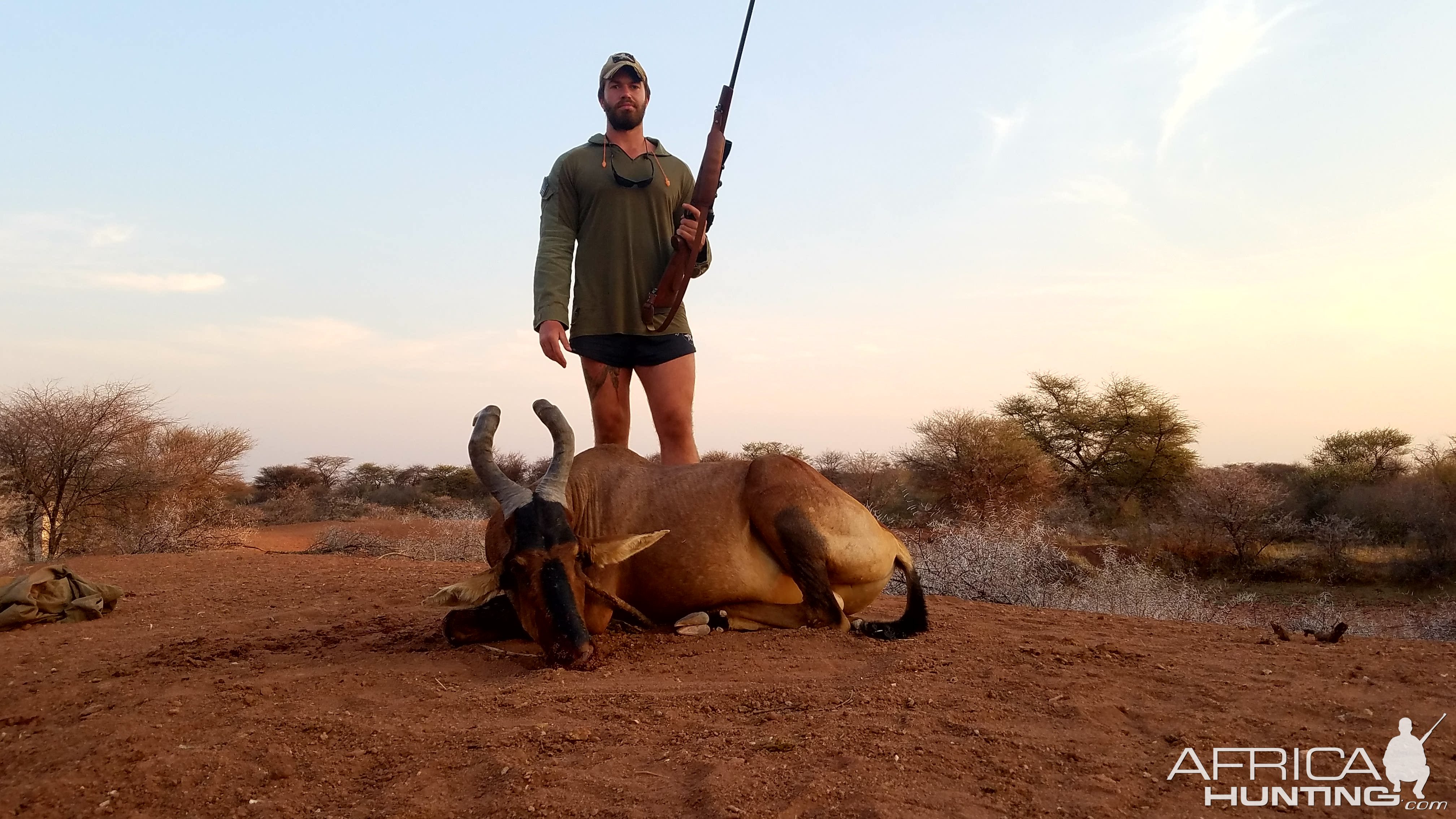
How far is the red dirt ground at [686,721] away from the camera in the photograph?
243cm

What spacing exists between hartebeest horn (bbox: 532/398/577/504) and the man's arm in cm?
67

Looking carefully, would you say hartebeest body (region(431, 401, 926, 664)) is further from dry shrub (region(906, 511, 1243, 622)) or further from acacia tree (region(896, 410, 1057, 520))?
acacia tree (region(896, 410, 1057, 520))

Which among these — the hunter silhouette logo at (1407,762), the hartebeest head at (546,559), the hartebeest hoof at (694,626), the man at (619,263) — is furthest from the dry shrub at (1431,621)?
the hartebeest head at (546,559)

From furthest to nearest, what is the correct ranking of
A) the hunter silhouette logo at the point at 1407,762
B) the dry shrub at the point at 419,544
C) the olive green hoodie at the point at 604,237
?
the dry shrub at the point at 419,544
the olive green hoodie at the point at 604,237
the hunter silhouette logo at the point at 1407,762

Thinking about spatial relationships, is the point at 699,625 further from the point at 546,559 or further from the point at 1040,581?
the point at 1040,581

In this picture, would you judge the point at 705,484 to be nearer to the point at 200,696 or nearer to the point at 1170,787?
the point at 200,696

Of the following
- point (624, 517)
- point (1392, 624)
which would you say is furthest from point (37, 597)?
point (1392, 624)

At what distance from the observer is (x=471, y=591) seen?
4.26 m

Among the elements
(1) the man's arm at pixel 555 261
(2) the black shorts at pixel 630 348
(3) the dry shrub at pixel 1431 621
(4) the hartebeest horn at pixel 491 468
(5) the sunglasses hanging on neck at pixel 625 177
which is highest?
(5) the sunglasses hanging on neck at pixel 625 177

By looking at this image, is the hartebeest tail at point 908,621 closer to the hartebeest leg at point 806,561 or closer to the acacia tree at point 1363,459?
the hartebeest leg at point 806,561

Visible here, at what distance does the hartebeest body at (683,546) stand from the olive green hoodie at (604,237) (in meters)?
0.98

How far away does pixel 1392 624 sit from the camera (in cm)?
1055

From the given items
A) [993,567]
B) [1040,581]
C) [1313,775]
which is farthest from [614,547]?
[1040,581]

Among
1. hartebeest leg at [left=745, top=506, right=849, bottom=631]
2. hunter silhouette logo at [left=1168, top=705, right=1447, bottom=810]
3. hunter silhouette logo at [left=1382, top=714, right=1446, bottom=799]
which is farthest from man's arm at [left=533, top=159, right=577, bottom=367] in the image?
hunter silhouette logo at [left=1382, top=714, right=1446, bottom=799]
